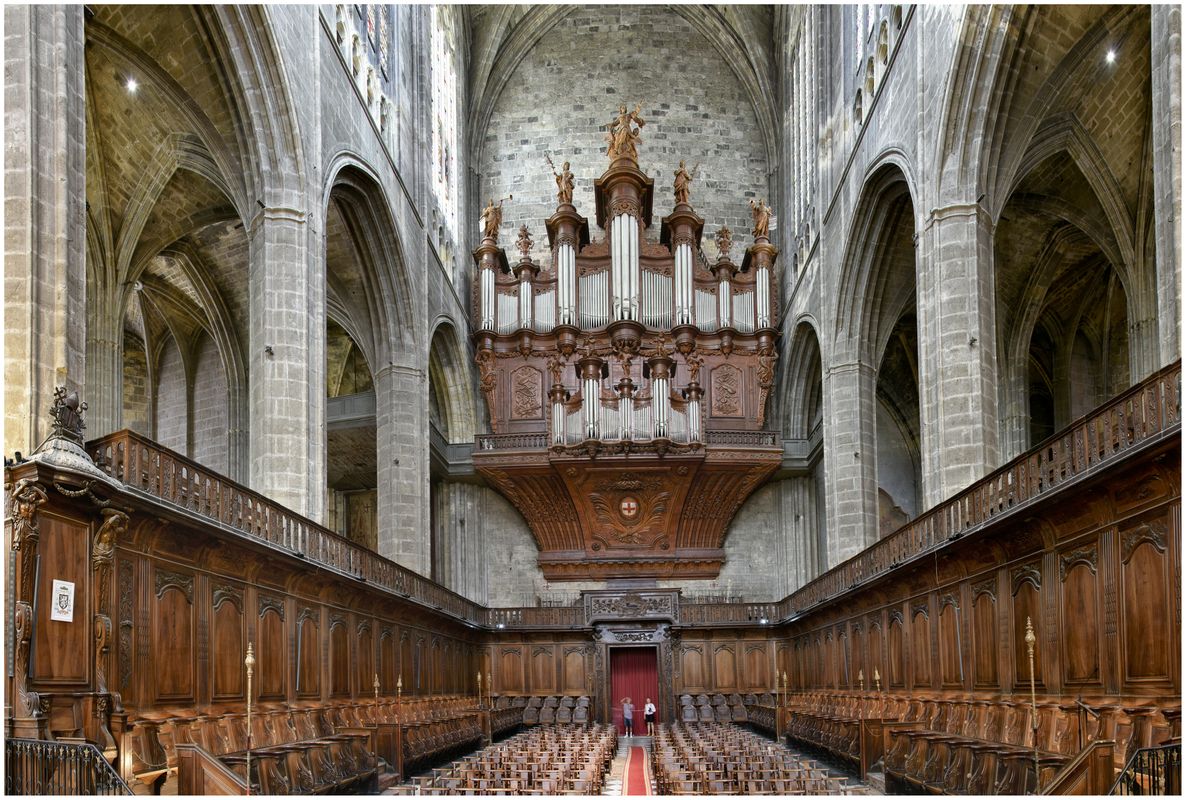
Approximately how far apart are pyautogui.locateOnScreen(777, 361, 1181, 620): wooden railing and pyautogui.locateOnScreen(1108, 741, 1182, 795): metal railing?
9.71 feet

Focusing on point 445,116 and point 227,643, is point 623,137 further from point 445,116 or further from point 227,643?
point 227,643

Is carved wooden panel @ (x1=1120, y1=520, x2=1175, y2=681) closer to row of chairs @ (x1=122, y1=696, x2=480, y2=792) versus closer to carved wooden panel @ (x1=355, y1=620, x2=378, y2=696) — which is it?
row of chairs @ (x1=122, y1=696, x2=480, y2=792)

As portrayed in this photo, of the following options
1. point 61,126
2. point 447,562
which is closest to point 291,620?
point 61,126

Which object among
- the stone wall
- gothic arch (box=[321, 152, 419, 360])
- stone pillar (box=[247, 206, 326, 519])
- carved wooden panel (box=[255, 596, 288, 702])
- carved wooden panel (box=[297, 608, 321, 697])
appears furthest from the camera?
the stone wall

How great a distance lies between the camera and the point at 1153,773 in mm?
8273

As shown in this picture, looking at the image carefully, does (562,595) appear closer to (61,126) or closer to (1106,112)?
(1106,112)

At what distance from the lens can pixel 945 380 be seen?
1806 centimetres

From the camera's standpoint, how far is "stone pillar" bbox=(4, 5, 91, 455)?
10.4 m

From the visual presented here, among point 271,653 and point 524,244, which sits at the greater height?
point 524,244

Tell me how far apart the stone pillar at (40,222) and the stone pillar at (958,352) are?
12.3 metres

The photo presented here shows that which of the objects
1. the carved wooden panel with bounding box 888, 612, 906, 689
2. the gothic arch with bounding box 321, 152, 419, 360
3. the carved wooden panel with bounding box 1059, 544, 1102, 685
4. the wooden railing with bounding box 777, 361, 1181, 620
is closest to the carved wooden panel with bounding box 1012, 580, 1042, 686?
the carved wooden panel with bounding box 1059, 544, 1102, 685

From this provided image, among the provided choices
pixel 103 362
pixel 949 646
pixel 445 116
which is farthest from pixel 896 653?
pixel 445 116

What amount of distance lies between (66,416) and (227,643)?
4.90m

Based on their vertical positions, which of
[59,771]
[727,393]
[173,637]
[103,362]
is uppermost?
[727,393]
